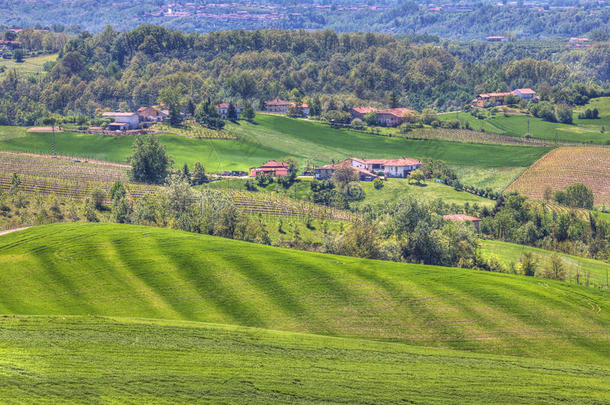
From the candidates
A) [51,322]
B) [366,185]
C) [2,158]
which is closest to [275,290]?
[51,322]

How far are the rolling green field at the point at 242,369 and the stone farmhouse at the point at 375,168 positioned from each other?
8688 cm

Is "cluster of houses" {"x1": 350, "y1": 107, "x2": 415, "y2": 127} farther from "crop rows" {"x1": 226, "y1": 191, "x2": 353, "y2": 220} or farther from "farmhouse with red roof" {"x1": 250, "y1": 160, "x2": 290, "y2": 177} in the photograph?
"crop rows" {"x1": 226, "y1": 191, "x2": 353, "y2": 220}

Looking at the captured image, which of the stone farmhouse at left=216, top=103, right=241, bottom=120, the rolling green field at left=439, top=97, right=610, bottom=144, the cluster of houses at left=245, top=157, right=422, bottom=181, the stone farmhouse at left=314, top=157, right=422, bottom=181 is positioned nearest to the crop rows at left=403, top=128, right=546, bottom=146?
the rolling green field at left=439, top=97, right=610, bottom=144

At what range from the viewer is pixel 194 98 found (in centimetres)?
19325

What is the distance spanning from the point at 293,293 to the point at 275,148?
99.5 meters

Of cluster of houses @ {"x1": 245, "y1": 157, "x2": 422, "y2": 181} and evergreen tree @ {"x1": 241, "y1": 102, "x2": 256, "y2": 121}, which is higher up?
evergreen tree @ {"x1": 241, "y1": 102, "x2": 256, "y2": 121}

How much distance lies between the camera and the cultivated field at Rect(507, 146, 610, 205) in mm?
130250

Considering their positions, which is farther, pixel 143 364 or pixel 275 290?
pixel 275 290

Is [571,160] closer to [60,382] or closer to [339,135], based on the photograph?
[339,135]

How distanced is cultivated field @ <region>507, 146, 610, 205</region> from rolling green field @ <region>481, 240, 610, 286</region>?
32.0 metres

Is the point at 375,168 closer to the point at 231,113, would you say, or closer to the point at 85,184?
the point at 231,113

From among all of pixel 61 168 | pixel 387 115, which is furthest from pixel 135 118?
pixel 387 115

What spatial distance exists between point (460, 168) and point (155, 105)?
84729 mm

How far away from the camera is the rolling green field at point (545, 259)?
83375mm
